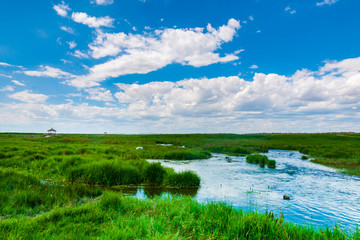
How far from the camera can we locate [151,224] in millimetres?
5160

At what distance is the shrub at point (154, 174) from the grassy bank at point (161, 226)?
614cm

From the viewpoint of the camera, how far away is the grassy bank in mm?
4633

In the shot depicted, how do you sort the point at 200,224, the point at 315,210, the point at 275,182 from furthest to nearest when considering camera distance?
the point at 275,182 → the point at 315,210 → the point at 200,224

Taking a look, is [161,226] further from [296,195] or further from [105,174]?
[296,195]

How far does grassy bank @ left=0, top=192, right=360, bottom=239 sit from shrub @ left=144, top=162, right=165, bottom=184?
6142 millimetres

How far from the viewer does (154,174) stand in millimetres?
13039

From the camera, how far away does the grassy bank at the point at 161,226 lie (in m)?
4.63

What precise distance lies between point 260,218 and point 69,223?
5.25 meters

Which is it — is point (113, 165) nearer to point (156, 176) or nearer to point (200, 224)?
point (156, 176)

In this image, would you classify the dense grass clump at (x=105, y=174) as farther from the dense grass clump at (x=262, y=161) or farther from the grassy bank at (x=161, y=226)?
the dense grass clump at (x=262, y=161)

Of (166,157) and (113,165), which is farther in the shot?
(166,157)

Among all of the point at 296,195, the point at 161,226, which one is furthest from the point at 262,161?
the point at 161,226

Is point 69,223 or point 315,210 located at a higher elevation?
point 69,223

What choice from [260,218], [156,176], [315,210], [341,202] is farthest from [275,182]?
[260,218]
